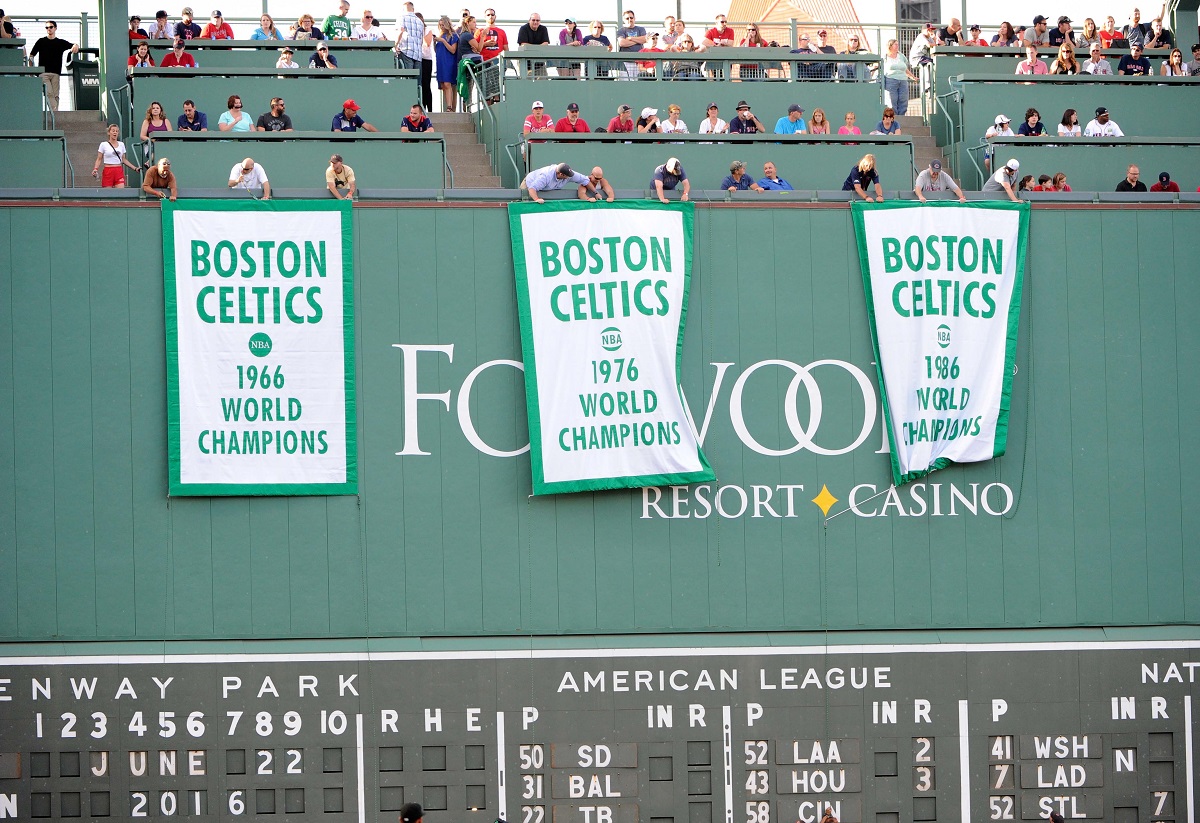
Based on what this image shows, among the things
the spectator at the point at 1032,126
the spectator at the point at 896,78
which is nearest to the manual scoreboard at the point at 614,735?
the spectator at the point at 1032,126

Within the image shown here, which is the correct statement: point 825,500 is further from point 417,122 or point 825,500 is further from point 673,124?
point 417,122

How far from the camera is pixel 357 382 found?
16484mm

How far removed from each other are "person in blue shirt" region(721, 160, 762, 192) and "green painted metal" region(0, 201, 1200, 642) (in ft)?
3.99

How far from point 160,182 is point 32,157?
2.64 meters

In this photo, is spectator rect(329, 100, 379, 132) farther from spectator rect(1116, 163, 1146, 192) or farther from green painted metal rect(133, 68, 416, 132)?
spectator rect(1116, 163, 1146, 192)

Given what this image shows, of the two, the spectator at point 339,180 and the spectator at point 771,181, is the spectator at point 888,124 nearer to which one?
the spectator at point 771,181

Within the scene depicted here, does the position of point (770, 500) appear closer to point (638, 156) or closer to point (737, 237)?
point (737, 237)

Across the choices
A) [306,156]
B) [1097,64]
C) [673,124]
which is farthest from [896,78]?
[306,156]

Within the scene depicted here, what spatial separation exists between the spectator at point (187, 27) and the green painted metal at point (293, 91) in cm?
172

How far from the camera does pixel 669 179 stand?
58.0 ft

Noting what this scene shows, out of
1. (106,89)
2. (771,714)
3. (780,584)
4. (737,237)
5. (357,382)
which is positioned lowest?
(771,714)

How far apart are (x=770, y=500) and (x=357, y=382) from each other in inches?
177

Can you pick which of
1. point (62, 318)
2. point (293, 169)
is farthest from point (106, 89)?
point (62, 318)

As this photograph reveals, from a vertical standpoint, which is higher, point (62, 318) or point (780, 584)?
point (62, 318)
